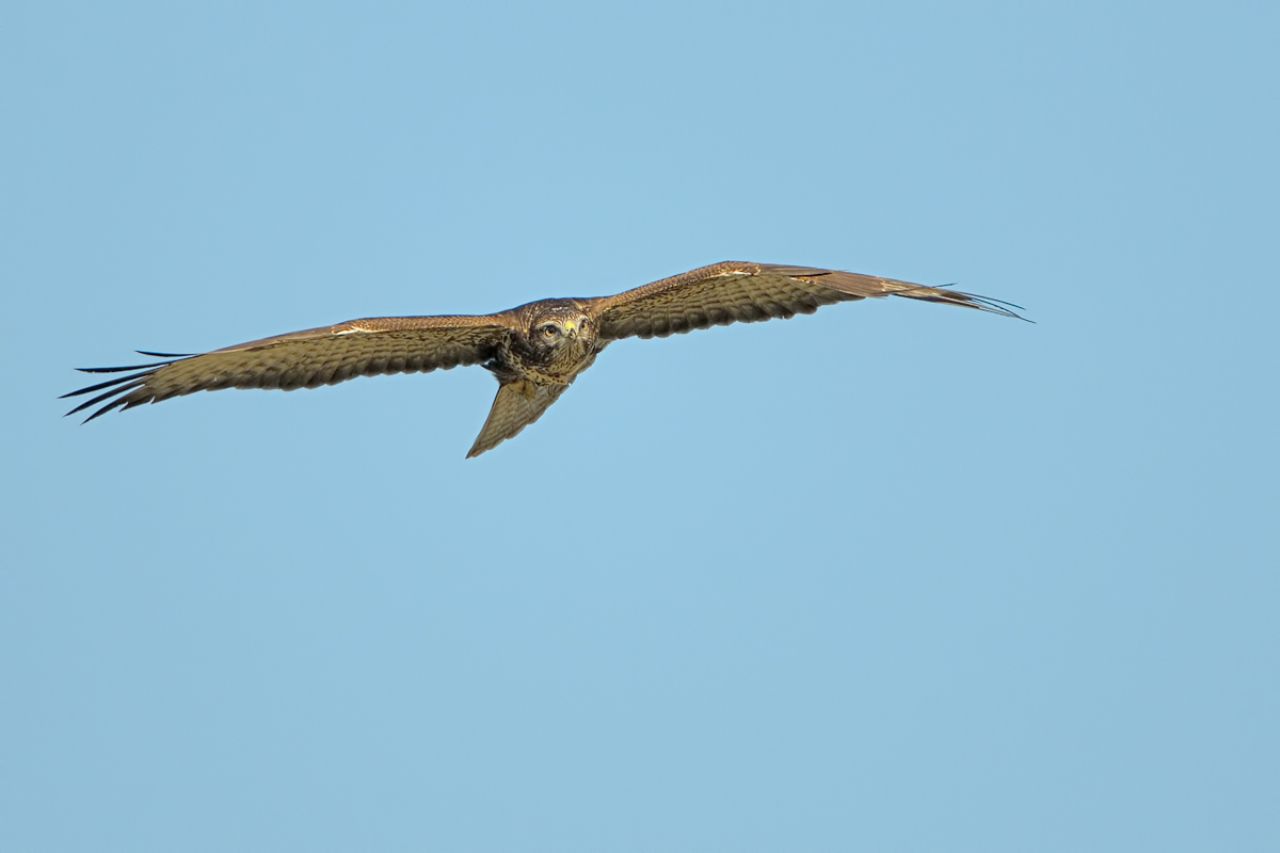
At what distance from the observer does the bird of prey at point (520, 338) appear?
1700 cm

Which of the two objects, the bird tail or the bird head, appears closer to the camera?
the bird head

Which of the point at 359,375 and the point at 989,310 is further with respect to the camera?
the point at 359,375

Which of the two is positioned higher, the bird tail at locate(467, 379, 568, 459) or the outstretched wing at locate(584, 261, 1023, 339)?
the outstretched wing at locate(584, 261, 1023, 339)

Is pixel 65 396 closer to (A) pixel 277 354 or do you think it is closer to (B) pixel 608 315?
(A) pixel 277 354

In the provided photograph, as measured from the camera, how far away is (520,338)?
17828 mm

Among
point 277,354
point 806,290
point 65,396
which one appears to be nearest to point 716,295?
point 806,290

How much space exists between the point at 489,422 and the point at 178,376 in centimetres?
297

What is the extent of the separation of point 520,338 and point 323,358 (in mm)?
1682

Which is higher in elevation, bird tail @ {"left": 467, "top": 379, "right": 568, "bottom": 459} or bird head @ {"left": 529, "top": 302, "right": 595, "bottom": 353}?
bird head @ {"left": 529, "top": 302, "right": 595, "bottom": 353}

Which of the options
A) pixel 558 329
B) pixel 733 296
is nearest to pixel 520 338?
pixel 558 329

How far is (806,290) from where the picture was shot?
18.0 meters

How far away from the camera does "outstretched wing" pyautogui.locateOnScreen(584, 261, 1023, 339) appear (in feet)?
57.2

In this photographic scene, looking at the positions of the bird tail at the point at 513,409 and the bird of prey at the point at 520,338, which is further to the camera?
the bird tail at the point at 513,409

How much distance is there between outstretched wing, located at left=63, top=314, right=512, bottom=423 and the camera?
1669 centimetres
